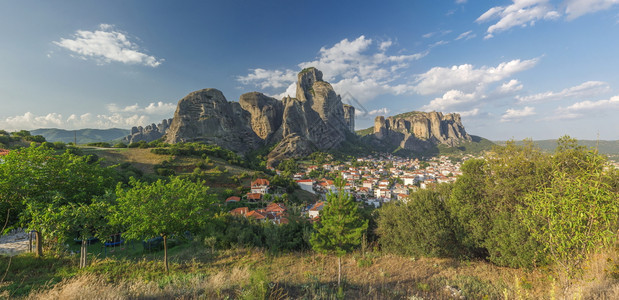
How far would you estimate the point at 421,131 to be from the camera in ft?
631

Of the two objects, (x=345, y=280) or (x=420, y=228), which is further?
(x=420, y=228)

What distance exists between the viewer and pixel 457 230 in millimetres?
10344

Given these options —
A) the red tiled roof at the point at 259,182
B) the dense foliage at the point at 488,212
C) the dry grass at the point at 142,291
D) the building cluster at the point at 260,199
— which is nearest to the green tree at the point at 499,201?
the dense foliage at the point at 488,212

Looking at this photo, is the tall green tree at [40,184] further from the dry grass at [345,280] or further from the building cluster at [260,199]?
the building cluster at [260,199]

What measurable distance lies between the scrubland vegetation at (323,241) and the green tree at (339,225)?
50mm

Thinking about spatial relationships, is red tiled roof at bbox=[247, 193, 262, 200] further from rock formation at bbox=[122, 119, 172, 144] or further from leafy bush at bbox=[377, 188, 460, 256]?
rock formation at bbox=[122, 119, 172, 144]

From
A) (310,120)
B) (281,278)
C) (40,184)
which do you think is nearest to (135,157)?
(40,184)

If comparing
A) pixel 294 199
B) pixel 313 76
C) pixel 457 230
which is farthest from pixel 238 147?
pixel 457 230

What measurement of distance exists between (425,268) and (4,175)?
1889 centimetres

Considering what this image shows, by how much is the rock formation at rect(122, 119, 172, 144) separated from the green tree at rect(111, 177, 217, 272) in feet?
582

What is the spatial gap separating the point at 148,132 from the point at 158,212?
7384 inches

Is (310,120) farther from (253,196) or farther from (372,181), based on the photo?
(253,196)

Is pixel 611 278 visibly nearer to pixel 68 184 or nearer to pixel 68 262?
pixel 68 262

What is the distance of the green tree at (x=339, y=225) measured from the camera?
305 inches
